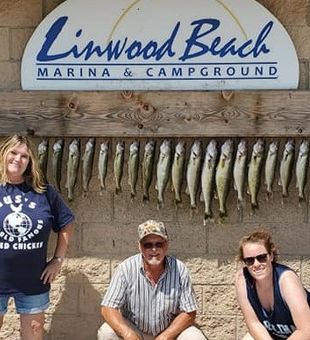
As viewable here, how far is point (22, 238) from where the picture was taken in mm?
4352

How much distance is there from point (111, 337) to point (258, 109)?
1818mm

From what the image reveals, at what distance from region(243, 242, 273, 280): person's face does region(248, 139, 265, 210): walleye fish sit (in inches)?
38.3

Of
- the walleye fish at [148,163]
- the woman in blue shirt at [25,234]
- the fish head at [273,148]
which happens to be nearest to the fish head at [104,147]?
the walleye fish at [148,163]

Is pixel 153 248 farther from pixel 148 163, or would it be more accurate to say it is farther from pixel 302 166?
pixel 302 166

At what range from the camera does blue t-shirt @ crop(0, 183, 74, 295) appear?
4.35 metres

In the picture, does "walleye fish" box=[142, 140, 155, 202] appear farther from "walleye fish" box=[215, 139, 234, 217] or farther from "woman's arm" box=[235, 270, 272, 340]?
"woman's arm" box=[235, 270, 272, 340]

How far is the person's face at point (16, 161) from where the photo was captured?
4426 mm

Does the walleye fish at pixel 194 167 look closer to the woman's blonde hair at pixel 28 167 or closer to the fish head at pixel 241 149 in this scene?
the fish head at pixel 241 149

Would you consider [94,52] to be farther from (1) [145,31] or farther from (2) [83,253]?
(2) [83,253]

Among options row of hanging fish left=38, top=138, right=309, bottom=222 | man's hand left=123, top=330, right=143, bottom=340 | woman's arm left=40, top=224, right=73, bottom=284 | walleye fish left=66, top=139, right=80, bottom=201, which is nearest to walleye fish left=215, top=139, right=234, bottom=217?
row of hanging fish left=38, top=138, right=309, bottom=222

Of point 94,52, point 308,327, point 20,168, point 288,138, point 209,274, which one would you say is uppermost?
point 94,52

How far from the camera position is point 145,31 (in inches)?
206

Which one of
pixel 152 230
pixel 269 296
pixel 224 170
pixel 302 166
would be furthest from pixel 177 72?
pixel 269 296

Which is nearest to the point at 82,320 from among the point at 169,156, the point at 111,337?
the point at 111,337
